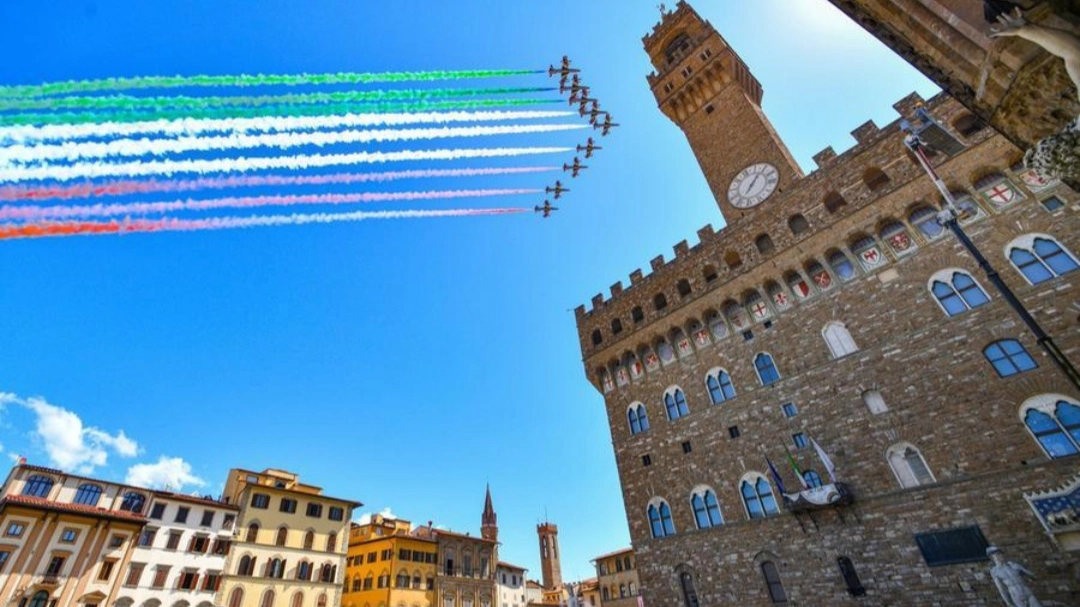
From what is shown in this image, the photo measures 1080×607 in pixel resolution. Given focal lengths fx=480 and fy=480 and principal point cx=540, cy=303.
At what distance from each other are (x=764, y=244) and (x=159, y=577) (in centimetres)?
3736

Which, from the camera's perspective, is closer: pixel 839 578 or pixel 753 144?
pixel 839 578

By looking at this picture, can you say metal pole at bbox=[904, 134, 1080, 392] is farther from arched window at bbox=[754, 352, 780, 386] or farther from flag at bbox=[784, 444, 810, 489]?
arched window at bbox=[754, 352, 780, 386]

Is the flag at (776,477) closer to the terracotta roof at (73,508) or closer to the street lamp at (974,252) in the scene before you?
the street lamp at (974,252)

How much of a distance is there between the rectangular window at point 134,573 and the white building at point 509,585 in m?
30.2

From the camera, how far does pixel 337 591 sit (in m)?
33.8

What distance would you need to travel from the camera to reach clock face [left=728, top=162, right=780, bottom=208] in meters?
23.0

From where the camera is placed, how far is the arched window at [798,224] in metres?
20.2

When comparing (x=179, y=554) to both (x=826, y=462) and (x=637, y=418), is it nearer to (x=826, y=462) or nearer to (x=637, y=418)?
(x=637, y=418)

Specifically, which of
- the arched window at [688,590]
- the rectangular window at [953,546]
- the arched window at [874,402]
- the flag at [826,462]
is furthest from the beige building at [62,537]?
the rectangular window at [953,546]

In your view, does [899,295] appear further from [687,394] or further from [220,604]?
[220,604]

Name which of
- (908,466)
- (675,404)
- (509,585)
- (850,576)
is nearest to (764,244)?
(675,404)

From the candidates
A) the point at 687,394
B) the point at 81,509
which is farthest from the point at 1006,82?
the point at 81,509

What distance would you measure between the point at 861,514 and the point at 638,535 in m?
8.94

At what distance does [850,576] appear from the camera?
15188 mm
